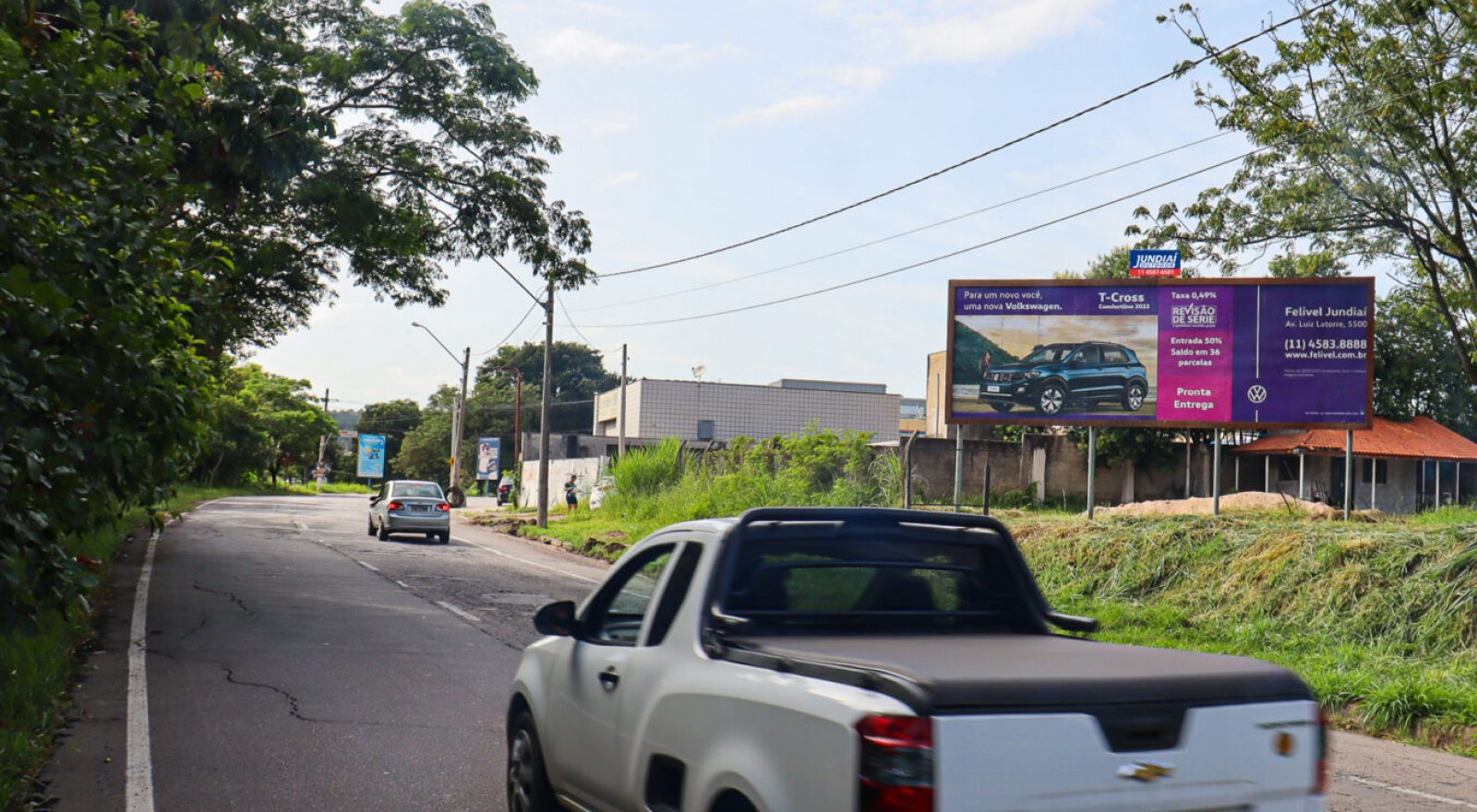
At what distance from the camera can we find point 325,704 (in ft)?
29.8

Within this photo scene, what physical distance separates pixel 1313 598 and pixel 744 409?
50.8 metres

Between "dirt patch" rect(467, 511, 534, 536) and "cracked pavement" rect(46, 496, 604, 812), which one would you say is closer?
"cracked pavement" rect(46, 496, 604, 812)

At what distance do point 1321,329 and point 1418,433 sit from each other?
23.4 meters

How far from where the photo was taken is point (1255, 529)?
49.3 feet

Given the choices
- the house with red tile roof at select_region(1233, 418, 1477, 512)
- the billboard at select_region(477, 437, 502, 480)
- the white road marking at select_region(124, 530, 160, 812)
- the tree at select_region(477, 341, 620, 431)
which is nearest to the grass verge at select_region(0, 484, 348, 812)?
the white road marking at select_region(124, 530, 160, 812)

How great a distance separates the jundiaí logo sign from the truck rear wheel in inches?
761

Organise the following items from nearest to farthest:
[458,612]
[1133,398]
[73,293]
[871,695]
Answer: [871,695] < [73,293] < [458,612] < [1133,398]

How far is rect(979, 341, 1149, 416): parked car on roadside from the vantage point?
64.2 feet

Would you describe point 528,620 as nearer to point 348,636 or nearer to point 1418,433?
point 348,636

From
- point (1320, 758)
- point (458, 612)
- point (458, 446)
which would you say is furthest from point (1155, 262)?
point (458, 446)

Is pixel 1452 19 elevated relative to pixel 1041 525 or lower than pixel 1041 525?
elevated

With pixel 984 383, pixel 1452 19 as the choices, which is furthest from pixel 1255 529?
pixel 1452 19

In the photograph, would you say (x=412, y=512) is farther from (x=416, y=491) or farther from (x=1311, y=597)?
(x=1311, y=597)

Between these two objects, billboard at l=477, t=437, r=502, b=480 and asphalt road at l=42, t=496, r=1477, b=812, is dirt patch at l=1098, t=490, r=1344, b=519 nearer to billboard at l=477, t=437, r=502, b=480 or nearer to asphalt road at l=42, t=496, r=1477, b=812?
asphalt road at l=42, t=496, r=1477, b=812
